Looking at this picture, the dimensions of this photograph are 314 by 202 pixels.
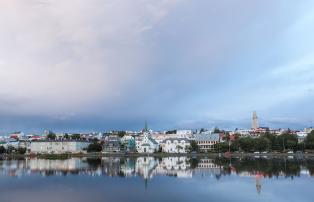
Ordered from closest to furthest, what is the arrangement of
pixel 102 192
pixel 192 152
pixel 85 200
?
pixel 85 200 → pixel 102 192 → pixel 192 152

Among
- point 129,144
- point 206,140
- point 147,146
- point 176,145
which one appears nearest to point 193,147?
point 176,145

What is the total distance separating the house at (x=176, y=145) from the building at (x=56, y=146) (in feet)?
76.9

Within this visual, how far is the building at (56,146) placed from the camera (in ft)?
367

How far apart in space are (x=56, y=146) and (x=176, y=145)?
33.5 metres

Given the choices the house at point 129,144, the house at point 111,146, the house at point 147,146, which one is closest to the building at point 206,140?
the house at point 147,146

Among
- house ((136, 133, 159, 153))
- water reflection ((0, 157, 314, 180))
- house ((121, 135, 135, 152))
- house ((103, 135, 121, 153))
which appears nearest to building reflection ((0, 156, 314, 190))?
water reflection ((0, 157, 314, 180))

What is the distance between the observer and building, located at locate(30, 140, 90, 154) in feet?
367

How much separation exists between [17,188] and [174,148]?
3278 inches

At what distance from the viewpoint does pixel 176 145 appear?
107 m

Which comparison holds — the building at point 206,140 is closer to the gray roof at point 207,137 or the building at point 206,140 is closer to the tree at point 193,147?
the gray roof at point 207,137

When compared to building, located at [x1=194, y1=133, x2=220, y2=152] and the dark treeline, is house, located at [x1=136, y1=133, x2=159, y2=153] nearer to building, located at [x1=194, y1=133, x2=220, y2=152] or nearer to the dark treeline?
building, located at [x1=194, y1=133, x2=220, y2=152]

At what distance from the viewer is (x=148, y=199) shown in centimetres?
2000

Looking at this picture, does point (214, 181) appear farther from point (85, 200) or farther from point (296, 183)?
point (85, 200)

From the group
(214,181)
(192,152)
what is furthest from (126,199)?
(192,152)
